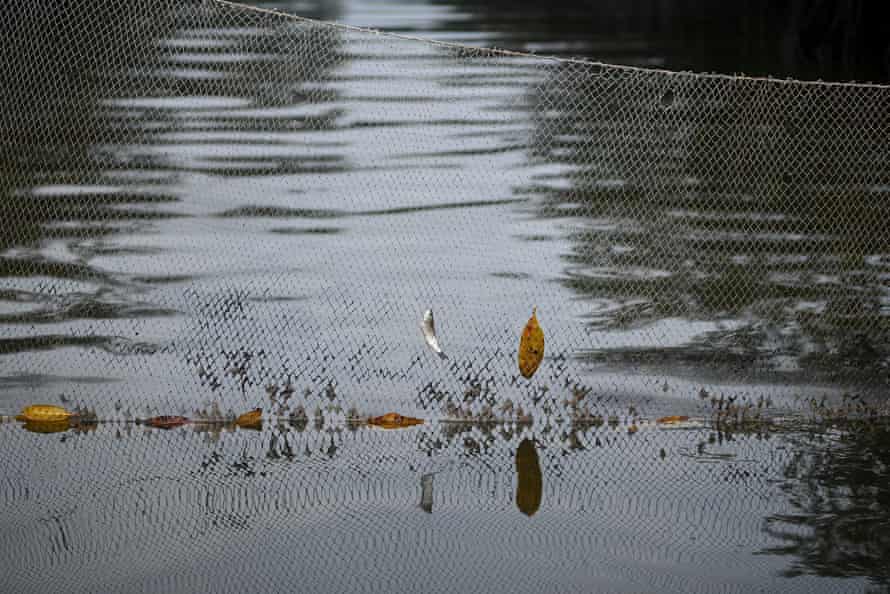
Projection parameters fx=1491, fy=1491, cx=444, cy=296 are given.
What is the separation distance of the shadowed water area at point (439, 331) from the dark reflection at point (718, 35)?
5.27 metres

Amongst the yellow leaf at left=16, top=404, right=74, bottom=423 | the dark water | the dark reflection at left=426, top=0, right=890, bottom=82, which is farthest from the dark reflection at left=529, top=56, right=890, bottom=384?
the yellow leaf at left=16, top=404, right=74, bottom=423

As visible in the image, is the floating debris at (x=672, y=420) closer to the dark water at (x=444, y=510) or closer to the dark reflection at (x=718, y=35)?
the dark water at (x=444, y=510)

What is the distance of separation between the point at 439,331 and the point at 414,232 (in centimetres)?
354

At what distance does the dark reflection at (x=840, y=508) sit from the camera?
27.5 feet

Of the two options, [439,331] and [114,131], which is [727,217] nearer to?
[439,331]

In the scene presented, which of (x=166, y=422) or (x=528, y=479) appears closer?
(x=528, y=479)

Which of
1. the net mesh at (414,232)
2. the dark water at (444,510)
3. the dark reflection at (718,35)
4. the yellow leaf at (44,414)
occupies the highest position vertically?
the dark reflection at (718,35)

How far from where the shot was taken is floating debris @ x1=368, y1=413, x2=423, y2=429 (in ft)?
34.2

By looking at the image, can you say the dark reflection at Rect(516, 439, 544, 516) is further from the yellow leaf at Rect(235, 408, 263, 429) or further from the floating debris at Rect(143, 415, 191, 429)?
the floating debris at Rect(143, 415, 191, 429)

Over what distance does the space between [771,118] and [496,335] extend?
9744 millimetres

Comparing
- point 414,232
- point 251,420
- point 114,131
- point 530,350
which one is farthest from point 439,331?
point 114,131

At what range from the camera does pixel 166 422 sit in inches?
408

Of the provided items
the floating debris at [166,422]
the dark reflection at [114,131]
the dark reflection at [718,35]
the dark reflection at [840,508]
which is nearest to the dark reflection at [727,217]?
the dark reflection at [840,508]

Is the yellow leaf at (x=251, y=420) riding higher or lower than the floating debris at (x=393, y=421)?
lower
